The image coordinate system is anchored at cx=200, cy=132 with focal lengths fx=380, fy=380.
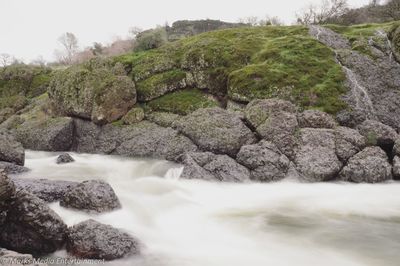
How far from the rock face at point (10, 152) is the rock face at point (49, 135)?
498cm

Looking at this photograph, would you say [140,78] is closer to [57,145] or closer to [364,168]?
[57,145]

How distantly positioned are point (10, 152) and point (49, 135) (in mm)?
5880

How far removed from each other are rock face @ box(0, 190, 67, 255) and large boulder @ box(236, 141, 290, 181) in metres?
8.96

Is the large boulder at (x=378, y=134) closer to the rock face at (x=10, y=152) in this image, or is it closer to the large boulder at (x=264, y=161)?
the large boulder at (x=264, y=161)

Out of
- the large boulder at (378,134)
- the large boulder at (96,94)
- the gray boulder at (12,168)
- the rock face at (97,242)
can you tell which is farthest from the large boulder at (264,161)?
the large boulder at (96,94)

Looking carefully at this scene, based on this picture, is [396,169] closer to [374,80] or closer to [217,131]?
[217,131]

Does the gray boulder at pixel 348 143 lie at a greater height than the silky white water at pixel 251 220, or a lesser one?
greater

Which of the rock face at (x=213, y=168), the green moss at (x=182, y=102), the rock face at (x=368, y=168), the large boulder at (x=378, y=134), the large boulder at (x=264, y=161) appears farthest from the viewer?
the green moss at (x=182, y=102)

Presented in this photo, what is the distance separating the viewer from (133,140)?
21969 millimetres

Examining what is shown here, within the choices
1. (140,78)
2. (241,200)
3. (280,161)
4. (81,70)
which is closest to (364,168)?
(280,161)

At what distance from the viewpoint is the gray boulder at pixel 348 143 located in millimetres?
16578

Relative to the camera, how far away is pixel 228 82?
2312cm

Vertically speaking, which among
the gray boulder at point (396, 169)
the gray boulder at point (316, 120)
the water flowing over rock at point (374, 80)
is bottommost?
the gray boulder at point (396, 169)

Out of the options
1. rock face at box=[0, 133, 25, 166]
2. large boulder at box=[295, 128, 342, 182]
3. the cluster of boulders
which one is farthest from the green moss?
the cluster of boulders
